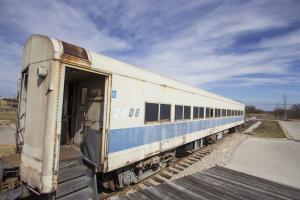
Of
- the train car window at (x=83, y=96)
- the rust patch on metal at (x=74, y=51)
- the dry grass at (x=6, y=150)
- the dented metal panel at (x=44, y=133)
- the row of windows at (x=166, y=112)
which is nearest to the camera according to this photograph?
the dented metal panel at (x=44, y=133)

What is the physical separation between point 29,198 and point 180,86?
5934 millimetres

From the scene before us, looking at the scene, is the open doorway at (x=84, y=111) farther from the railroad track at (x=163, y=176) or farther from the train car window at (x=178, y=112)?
the train car window at (x=178, y=112)

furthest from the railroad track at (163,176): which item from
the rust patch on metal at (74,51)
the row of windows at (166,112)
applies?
the rust patch on metal at (74,51)

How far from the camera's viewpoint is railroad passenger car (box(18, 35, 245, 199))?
4.31 m

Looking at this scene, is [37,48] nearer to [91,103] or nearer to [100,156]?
[91,103]

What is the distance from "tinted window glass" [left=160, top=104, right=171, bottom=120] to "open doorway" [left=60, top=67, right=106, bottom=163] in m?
2.44

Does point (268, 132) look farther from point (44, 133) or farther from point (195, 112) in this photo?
point (44, 133)

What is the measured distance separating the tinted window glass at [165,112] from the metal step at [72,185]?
10.5 ft

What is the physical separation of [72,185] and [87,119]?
1.69 m

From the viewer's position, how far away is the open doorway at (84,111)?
5543 millimetres

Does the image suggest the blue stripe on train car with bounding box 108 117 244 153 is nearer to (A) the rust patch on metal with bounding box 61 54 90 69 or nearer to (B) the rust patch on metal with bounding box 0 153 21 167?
(A) the rust patch on metal with bounding box 61 54 90 69

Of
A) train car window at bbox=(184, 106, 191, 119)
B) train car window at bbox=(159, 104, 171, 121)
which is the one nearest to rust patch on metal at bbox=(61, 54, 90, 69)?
train car window at bbox=(159, 104, 171, 121)

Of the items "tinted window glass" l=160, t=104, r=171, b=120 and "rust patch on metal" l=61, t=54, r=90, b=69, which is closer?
"rust patch on metal" l=61, t=54, r=90, b=69

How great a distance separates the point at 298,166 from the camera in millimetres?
10266
